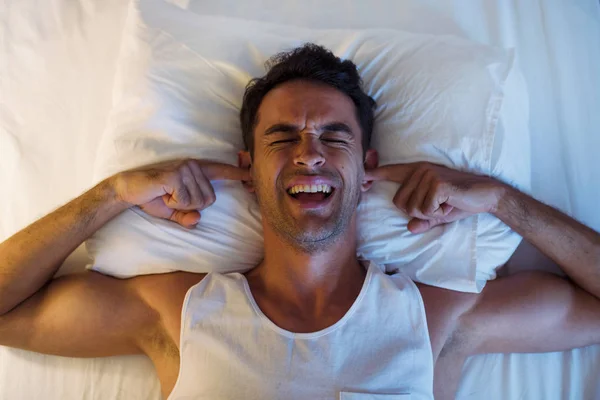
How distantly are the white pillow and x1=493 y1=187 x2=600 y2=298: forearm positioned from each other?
7 centimetres

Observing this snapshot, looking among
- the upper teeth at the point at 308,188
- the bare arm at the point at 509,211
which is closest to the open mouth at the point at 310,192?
the upper teeth at the point at 308,188

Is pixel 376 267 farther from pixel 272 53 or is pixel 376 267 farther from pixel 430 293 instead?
pixel 272 53

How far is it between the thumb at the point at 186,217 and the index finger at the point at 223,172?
0.41ft

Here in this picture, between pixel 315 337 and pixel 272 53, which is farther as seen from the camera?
pixel 272 53

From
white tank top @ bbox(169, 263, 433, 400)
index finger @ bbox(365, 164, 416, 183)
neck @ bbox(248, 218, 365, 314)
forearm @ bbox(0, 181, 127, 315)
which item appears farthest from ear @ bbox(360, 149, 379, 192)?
forearm @ bbox(0, 181, 127, 315)

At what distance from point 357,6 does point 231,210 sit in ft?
2.85

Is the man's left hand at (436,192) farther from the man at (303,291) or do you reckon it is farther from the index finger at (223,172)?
the index finger at (223,172)

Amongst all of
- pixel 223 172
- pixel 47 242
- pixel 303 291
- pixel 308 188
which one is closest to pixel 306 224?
pixel 308 188

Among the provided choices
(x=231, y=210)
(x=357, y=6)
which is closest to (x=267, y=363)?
(x=231, y=210)

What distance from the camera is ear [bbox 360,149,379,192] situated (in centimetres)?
161

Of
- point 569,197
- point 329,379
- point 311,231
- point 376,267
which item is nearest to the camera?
point 329,379

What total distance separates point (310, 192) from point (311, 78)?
0.37 metres

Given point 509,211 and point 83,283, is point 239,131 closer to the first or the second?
point 83,283

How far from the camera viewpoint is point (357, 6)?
70.7 inches
